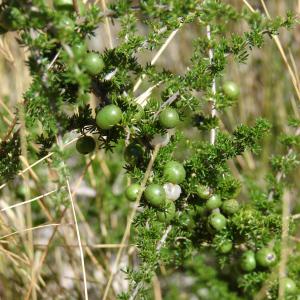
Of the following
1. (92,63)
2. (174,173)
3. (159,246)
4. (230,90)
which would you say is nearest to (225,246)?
(159,246)

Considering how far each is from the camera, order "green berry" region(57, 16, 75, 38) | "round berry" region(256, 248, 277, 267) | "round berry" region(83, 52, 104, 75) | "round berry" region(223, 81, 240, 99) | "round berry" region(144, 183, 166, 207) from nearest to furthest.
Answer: "green berry" region(57, 16, 75, 38), "round berry" region(83, 52, 104, 75), "round berry" region(144, 183, 166, 207), "round berry" region(223, 81, 240, 99), "round berry" region(256, 248, 277, 267)

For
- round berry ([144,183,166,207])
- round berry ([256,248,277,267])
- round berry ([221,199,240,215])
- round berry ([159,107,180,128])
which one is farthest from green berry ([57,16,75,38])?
round berry ([256,248,277,267])

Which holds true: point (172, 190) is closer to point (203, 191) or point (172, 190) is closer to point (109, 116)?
point (203, 191)

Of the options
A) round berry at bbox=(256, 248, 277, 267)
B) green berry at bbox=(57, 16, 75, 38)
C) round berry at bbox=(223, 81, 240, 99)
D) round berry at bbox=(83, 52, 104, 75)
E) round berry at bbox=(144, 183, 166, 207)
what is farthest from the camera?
round berry at bbox=(256, 248, 277, 267)

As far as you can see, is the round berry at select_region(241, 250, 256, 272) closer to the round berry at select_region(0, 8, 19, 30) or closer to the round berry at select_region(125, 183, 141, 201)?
the round berry at select_region(125, 183, 141, 201)

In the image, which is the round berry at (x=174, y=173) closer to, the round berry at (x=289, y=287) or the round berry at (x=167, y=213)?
the round berry at (x=167, y=213)

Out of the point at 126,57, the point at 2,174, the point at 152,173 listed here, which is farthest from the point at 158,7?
the point at 2,174
